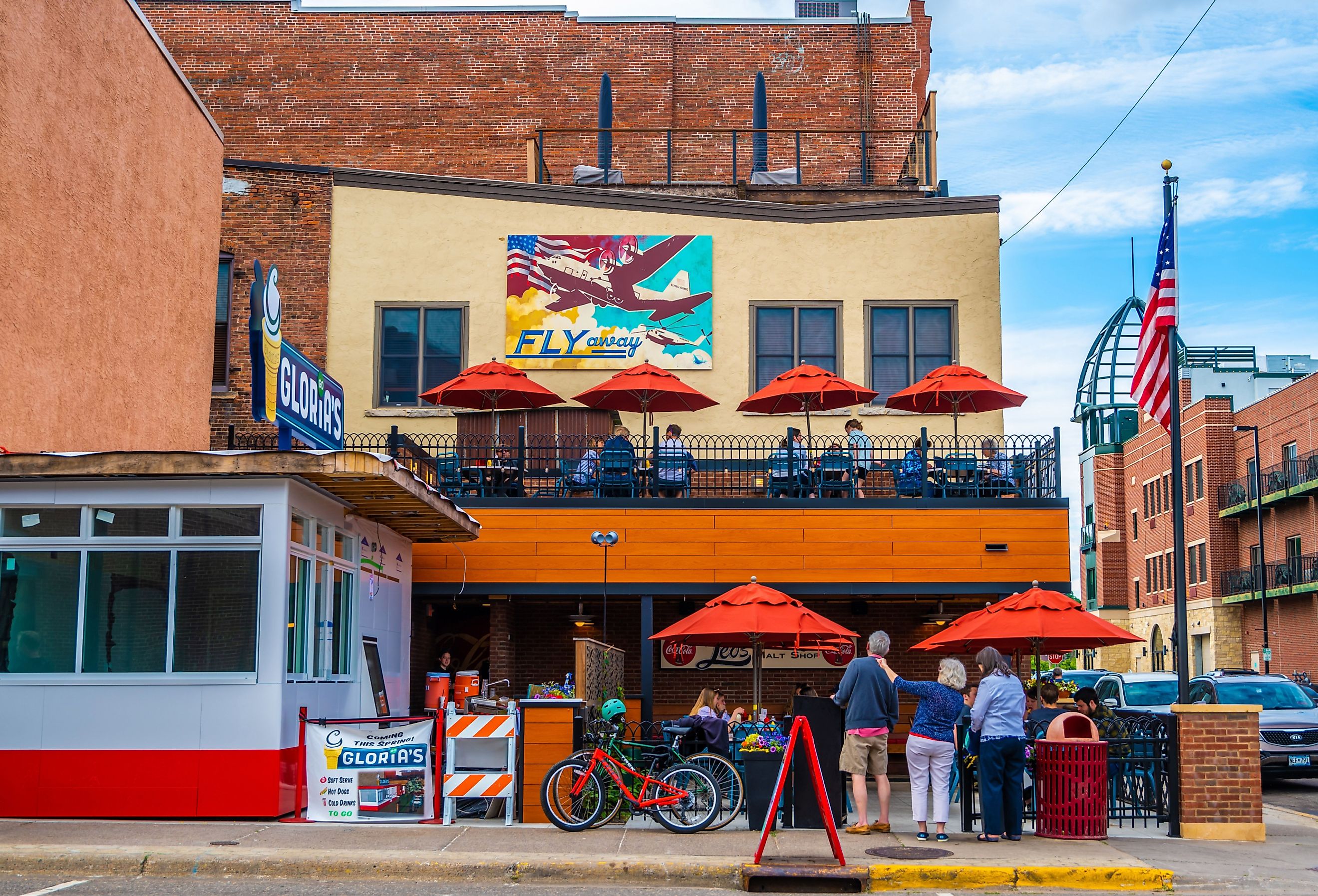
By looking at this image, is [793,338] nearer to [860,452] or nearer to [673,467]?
[860,452]

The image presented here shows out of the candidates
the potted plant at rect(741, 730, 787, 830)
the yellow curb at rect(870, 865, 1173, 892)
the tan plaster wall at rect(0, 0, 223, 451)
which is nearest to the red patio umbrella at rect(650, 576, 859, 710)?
the potted plant at rect(741, 730, 787, 830)

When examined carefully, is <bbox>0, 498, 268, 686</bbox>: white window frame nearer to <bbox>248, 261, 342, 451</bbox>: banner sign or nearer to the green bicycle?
<bbox>248, 261, 342, 451</bbox>: banner sign

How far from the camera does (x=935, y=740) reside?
1220 cm

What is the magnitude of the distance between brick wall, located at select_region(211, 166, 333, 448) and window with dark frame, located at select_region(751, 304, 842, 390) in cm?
749

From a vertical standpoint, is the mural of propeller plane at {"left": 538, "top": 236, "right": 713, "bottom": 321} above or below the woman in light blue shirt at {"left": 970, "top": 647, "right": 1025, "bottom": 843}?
above

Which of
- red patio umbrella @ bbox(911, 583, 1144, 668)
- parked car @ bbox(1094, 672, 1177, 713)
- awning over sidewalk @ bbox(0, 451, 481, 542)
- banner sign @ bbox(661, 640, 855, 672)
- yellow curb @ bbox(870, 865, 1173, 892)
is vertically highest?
awning over sidewalk @ bbox(0, 451, 481, 542)

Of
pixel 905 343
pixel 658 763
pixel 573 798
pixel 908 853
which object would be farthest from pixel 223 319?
pixel 908 853

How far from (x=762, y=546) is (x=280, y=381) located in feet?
24.5

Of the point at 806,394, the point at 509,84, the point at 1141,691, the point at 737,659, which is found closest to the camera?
the point at 806,394

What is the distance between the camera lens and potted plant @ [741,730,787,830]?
12633 mm

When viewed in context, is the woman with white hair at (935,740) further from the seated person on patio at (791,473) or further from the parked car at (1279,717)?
the parked car at (1279,717)

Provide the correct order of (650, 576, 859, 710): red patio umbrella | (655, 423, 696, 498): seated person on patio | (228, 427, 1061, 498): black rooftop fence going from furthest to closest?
(655, 423, 696, 498): seated person on patio < (228, 427, 1061, 498): black rooftop fence < (650, 576, 859, 710): red patio umbrella

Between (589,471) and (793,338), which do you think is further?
(793,338)

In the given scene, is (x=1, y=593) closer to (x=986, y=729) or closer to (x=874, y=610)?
(x=986, y=729)
